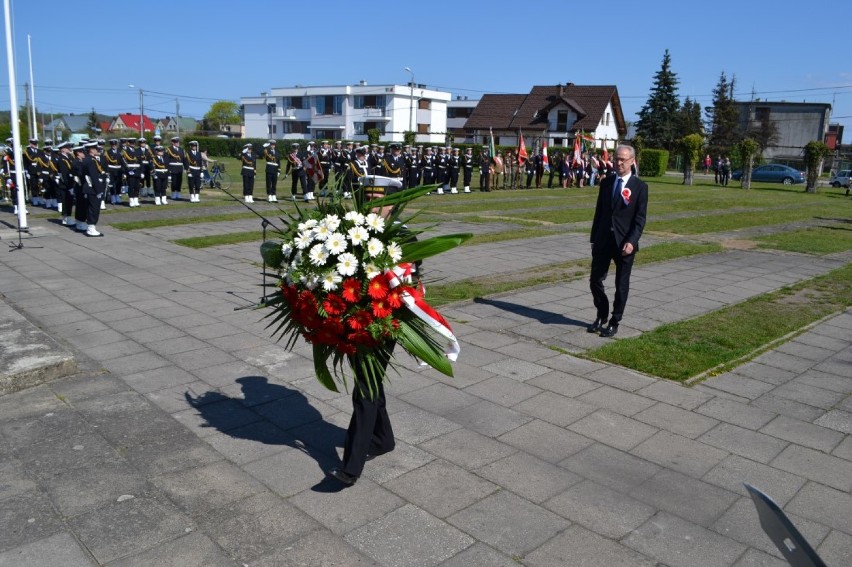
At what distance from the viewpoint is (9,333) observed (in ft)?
23.0

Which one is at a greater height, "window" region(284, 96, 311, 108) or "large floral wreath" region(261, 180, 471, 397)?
"window" region(284, 96, 311, 108)

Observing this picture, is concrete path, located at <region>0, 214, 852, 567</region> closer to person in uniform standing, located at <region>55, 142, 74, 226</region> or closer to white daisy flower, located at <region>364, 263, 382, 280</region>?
white daisy flower, located at <region>364, 263, 382, 280</region>

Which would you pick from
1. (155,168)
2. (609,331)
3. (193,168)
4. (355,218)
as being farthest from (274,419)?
(193,168)

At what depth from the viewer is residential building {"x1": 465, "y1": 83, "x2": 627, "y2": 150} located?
64.3 metres

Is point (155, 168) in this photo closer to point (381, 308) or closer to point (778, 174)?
point (381, 308)

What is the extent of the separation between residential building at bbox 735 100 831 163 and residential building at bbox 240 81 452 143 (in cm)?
3185

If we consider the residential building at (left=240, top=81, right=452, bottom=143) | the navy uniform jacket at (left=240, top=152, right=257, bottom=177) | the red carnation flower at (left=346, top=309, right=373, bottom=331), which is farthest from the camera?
the residential building at (left=240, top=81, right=452, bottom=143)

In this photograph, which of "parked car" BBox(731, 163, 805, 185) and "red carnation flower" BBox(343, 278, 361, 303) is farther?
"parked car" BBox(731, 163, 805, 185)

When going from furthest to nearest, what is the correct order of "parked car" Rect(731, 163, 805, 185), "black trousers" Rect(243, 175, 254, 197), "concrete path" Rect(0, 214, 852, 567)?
1. "parked car" Rect(731, 163, 805, 185)
2. "black trousers" Rect(243, 175, 254, 197)
3. "concrete path" Rect(0, 214, 852, 567)

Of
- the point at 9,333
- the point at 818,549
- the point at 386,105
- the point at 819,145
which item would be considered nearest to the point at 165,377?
the point at 9,333

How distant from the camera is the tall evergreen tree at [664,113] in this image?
62531 millimetres

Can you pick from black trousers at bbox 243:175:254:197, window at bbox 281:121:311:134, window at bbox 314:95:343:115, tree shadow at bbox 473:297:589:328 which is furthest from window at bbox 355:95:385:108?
tree shadow at bbox 473:297:589:328

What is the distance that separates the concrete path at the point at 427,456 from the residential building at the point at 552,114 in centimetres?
5663

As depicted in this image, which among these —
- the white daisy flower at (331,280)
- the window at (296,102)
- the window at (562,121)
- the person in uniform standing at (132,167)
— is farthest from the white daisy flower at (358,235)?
the window at (296,102)
